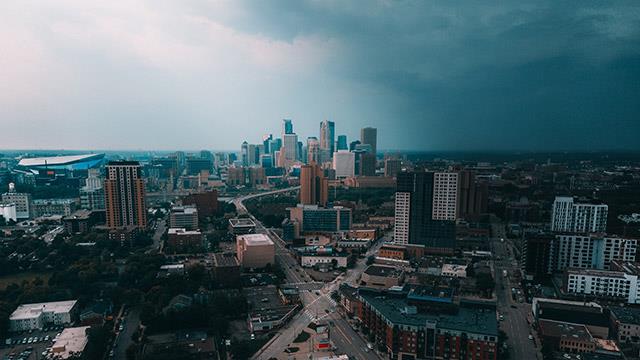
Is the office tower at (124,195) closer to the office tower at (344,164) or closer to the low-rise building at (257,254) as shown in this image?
the low-rise building at (257,254)

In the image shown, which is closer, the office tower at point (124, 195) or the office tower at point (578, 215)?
the office tower at point (578, 215)

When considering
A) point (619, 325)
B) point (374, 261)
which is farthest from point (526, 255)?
point (374, 261)

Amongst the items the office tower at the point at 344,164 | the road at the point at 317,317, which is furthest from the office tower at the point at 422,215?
the office tower at the point at 344,164

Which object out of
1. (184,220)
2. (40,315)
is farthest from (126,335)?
(184,220)

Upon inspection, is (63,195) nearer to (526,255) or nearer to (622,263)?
(526,255)

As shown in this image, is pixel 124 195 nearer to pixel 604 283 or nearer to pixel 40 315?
pixel 40 315

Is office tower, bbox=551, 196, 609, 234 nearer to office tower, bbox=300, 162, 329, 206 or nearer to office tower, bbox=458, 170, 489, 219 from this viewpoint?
office tower, bbox=458, 170, 489, 219
